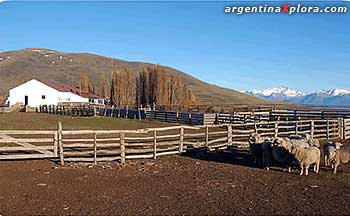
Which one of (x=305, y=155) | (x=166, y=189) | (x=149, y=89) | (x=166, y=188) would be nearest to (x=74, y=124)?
(x=305, y=155)

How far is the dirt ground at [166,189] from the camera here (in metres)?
9.17

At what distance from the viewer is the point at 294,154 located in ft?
43.6

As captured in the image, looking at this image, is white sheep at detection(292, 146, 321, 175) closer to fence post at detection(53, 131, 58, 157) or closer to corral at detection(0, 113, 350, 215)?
corral at detection(0, 113, 350, 215)

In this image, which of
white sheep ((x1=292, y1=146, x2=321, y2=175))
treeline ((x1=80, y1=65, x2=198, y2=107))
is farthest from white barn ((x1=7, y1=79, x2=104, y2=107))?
white sheep ((x1=292, y1=146, x2=321, y2=175))

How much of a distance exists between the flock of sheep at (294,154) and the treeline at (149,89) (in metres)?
53.5

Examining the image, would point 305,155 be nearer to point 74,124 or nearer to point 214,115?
point 214,115

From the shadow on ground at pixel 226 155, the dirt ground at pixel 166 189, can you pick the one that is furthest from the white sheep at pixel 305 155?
the shadow on ground at pixel 226 155

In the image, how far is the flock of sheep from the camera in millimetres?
13211

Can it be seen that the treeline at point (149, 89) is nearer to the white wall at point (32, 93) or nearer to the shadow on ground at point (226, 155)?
the white wall at point (32, 93)

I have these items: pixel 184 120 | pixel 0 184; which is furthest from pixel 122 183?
pixel 184 120

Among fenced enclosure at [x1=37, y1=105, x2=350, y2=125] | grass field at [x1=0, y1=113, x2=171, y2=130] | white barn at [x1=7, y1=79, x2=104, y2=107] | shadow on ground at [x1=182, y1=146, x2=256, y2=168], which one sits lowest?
shadow on ground at [x1=182, y1=146, x2=256, y2=168]

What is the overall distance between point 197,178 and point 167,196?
8.03ft

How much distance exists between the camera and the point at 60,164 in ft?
48.4

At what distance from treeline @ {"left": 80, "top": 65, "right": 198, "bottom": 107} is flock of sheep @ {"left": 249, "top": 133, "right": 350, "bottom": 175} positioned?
175ft
